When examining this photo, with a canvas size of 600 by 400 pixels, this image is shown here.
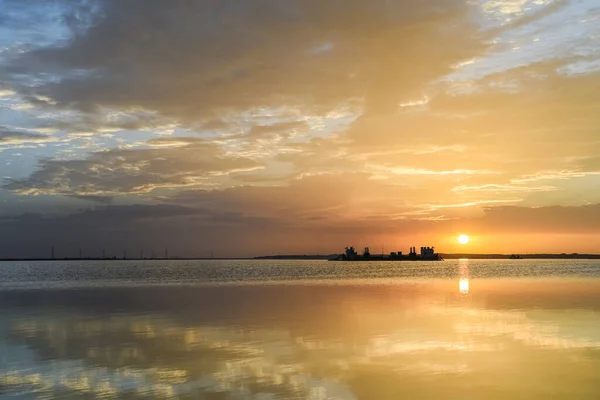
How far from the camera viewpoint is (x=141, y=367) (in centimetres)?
2050

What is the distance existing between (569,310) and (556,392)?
2272 centimetres

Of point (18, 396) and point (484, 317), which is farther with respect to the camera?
point (484, 317)

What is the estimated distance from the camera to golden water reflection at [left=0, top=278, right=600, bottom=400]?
1728 centimetres

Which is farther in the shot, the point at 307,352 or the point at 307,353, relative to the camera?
the point at 307,352

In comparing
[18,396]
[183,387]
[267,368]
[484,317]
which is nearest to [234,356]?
[267,368]

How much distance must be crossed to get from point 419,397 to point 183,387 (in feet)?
23.7

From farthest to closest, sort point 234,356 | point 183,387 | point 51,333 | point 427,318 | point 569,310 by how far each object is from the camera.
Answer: point 569,310 < point 427,318 < point 51,333 < point 234,356 < point 183,387

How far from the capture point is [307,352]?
22.9 metres

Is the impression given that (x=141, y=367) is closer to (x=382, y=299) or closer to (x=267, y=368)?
(x=267, y=368)

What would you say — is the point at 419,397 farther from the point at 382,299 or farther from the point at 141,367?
the point at 382,299

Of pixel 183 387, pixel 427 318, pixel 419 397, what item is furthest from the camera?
pixel 427 318

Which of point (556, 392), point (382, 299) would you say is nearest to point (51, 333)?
point (556, 392)

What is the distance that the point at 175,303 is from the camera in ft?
155

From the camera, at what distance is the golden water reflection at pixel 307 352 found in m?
17.3
